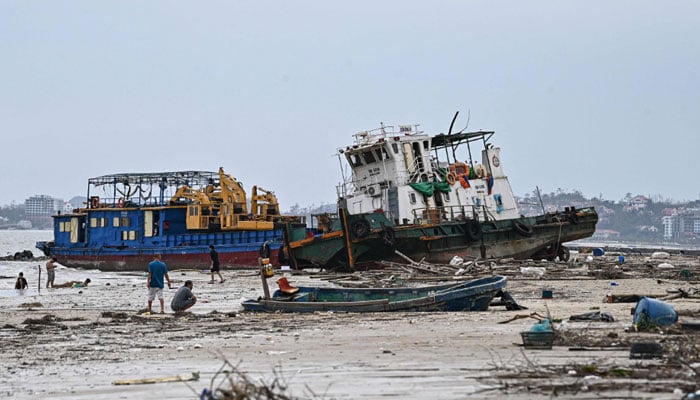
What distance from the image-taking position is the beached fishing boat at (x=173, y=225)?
43969 mm

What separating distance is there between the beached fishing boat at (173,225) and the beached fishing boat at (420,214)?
23.1 feet

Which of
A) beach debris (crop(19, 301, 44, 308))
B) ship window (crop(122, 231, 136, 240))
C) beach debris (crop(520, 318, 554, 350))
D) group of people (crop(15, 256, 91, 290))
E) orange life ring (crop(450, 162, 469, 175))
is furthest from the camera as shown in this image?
ship window (crop(122, 231, 136, 240))

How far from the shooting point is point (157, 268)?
751 inches

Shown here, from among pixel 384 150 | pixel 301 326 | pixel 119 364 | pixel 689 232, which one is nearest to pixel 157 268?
pixel 301 326

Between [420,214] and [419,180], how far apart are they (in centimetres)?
120

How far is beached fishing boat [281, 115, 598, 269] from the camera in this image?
109 ft

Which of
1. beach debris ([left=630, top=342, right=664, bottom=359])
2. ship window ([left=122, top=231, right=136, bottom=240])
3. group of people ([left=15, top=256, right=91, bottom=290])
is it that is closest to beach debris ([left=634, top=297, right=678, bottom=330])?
beach debris ([left=630, top=342, right=664, bottom=359])

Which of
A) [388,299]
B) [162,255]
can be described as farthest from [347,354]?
[162,255]

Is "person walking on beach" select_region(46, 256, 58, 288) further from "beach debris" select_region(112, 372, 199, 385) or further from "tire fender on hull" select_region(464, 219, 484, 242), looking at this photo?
"beach debris" select_region(112, 372, 199, 385)

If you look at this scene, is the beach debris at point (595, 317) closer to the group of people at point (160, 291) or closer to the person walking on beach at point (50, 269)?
the group of people at point (160, 291)

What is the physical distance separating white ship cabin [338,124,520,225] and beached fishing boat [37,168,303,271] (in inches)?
279

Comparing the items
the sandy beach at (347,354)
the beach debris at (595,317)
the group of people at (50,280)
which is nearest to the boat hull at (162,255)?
the group of people at (50,280)

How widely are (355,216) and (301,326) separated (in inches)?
722

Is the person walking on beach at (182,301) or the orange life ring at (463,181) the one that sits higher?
the orange life ring at (463,181)
